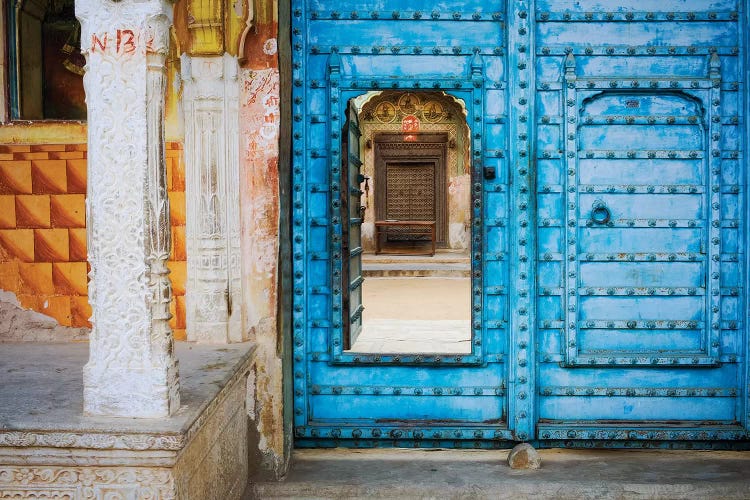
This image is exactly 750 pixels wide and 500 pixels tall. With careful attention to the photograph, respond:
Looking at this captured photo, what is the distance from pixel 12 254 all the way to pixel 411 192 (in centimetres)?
1131

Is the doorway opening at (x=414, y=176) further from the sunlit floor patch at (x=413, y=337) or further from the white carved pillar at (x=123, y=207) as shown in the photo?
the white carved pillar at (x=123, y=207)

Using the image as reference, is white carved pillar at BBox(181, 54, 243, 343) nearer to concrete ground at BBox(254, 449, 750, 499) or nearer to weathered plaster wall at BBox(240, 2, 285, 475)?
weathered plaster wall at BBox(240, 2, 285, 475)

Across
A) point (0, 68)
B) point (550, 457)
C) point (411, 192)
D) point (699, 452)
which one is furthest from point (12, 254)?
point (411, 192)

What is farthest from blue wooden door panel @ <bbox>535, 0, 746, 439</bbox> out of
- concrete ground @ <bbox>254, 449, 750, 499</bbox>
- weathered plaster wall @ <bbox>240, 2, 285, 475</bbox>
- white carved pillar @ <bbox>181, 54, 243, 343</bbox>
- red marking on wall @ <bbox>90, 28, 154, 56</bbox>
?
red marking on wall @ <bbox>90, 28, 154, 56</bbox>

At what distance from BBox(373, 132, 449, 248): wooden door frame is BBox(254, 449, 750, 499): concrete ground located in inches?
427

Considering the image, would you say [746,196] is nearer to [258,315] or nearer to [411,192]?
[258,315]

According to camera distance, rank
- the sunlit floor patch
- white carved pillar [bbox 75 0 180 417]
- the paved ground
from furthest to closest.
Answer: the paved ground
the sunlit floor patch
white carved pillar [bbox 75 0 180 417]

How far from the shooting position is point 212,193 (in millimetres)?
3014

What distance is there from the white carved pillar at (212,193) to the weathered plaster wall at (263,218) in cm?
5

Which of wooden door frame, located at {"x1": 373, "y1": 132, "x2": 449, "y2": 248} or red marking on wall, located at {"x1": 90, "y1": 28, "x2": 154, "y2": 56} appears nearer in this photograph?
red marking on wall, located at {"x1": 90, "y1": 28, "x2": 154, "y2": 56}

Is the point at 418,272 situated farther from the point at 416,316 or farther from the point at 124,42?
the point at 124,42

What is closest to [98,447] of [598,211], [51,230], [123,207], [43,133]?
[123,207]

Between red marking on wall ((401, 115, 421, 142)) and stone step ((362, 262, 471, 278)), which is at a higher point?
red marking on wall ((401, 115, 421, 142))

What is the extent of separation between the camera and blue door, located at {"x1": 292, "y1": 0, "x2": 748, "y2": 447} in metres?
3.15
